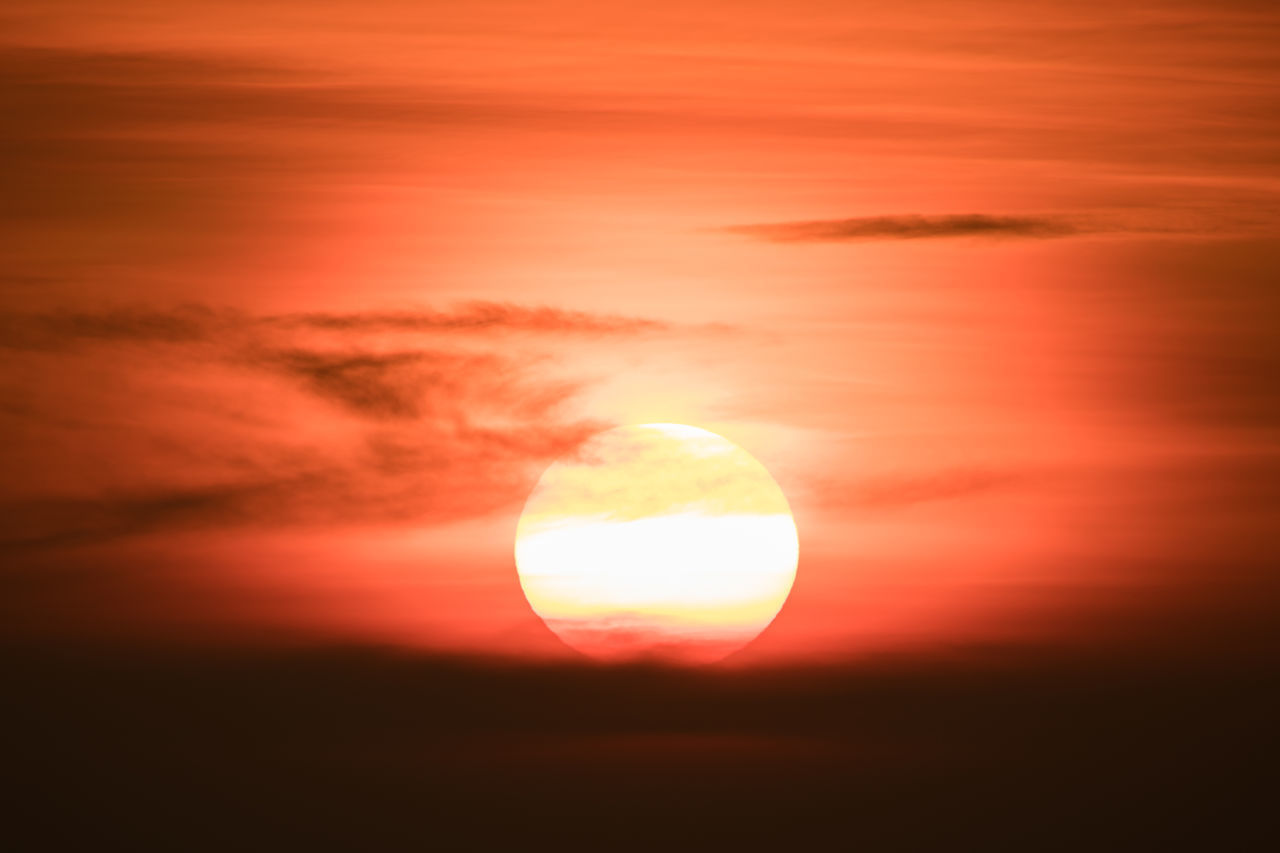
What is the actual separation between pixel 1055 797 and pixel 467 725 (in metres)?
35.8

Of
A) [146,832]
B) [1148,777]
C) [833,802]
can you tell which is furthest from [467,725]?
[1148,777]

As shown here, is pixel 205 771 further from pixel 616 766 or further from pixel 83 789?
pixel 616 766

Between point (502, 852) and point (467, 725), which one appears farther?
point (502, 852)

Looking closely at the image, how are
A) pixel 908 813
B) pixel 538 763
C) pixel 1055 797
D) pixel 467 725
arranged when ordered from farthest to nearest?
pixel 538 763 → pixel 908 813 → pixel 1055 797 → pixel 467 725

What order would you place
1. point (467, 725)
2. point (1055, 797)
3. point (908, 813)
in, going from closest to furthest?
point (467, 725)
point (1055, 797)
point (908, 813)

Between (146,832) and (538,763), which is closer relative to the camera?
(146,832)

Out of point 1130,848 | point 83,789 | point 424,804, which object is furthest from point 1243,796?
point 83,789

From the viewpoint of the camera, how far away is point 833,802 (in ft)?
460

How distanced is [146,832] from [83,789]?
283 inches

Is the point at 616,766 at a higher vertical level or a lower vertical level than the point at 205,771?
higher

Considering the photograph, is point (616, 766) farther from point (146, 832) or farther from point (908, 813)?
point (146, 832)

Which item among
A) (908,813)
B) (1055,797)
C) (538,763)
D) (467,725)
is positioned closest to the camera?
(467,725)

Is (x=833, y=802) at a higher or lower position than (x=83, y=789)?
higher

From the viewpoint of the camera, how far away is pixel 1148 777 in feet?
420
